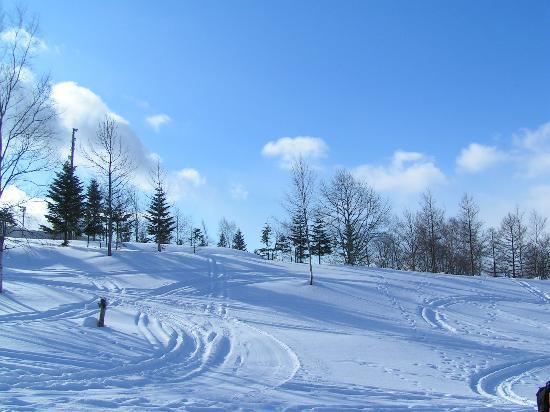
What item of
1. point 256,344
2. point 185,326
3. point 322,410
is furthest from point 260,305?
point 322,410

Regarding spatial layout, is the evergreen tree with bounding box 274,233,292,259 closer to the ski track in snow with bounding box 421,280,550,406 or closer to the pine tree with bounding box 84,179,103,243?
the pine tree with bounding box 84,179,103,243

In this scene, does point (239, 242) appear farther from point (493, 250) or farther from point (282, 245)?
point (493, 250)

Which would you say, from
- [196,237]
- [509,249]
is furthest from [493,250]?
[196,237]

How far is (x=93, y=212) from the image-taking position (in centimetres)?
4778

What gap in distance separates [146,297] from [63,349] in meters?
12.2

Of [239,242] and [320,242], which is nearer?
[320,242]

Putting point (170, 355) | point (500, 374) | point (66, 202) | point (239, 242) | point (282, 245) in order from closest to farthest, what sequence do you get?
point (170, 355), point (500, 374), point (66, 202), point (282, 245), point (239, 242)

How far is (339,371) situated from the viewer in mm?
11188

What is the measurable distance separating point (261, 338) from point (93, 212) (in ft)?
124

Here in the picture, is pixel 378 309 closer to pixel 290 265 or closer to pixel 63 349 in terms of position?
pixel 290 265

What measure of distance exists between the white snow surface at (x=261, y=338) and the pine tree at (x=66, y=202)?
9165 mm

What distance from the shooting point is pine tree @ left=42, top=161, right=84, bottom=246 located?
4219 cm

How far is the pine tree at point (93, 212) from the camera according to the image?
46.7 meters

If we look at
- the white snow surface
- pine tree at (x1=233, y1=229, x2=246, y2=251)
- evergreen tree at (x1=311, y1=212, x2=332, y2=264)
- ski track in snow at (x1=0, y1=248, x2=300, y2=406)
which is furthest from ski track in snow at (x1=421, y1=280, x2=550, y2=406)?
pine tree at (x1=233, y1=229, x2=246, y2=251)
